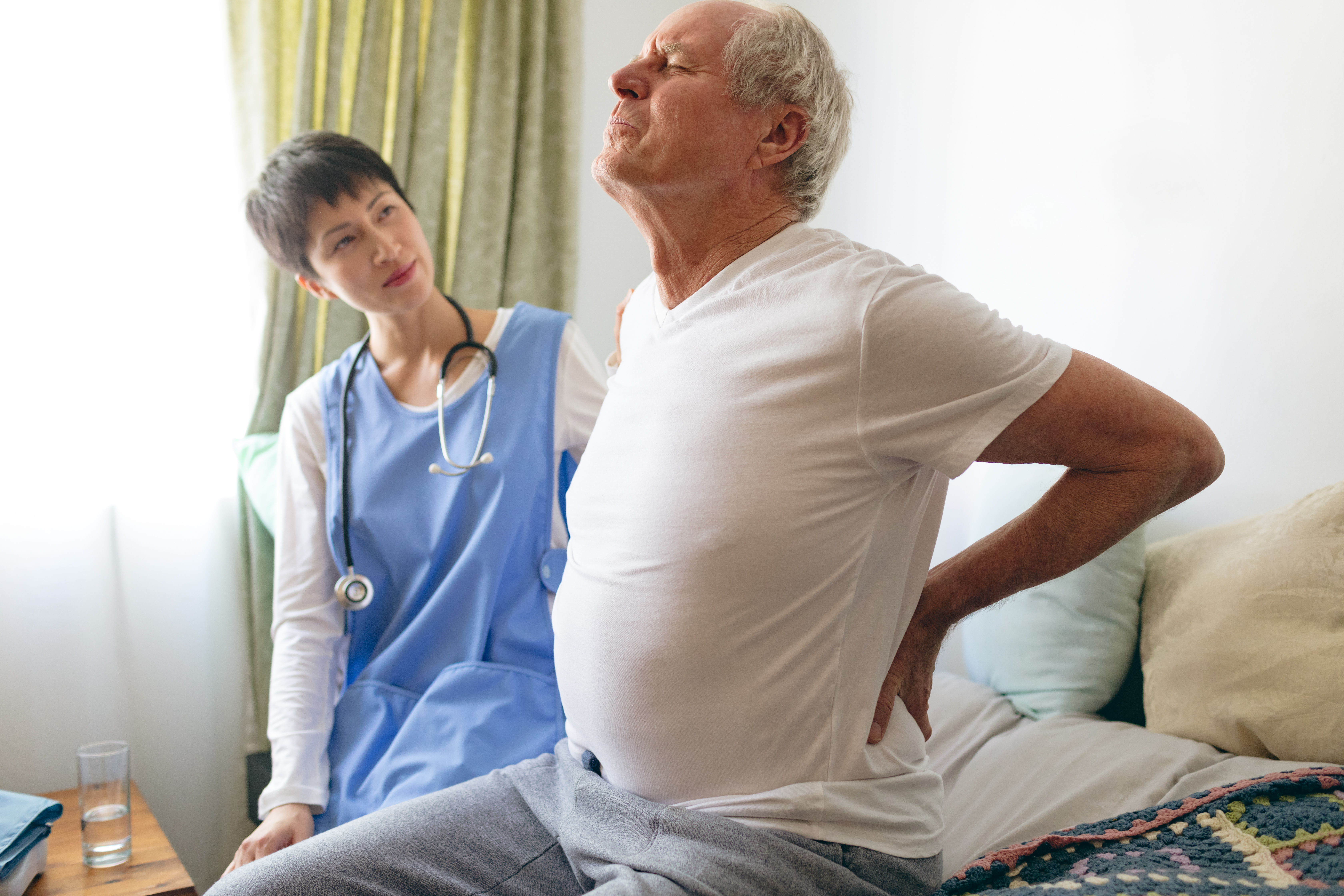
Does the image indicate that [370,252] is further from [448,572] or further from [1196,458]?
[1196,458]

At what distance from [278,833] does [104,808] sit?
1.18 feet

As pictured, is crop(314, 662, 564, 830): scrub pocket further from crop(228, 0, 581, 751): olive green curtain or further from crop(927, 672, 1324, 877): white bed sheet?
crop(228, 0, 581, 751): olive green curtain

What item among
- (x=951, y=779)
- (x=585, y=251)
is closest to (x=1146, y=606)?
(x=951, y=779)

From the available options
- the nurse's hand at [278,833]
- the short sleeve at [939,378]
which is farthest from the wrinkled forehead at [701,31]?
the nurse's hand at [278,833]

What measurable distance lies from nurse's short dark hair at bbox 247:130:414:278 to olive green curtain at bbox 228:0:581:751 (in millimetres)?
493

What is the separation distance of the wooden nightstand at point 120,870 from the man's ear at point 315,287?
96 cm

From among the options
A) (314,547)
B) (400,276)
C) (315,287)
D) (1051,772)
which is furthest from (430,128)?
(1051,772)

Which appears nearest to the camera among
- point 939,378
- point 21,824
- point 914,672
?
point 939,378

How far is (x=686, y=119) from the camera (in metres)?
1.06

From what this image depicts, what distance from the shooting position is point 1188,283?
1535 mm

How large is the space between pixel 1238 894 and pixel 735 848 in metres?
0.44

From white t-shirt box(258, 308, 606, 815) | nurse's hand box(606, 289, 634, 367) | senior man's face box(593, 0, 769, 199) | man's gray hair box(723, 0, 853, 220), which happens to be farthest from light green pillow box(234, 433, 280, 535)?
man's gray hair box(723, 0, 853, 220)

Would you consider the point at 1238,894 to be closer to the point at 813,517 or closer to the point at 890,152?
the point at 813,517

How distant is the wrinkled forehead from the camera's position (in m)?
1.07
